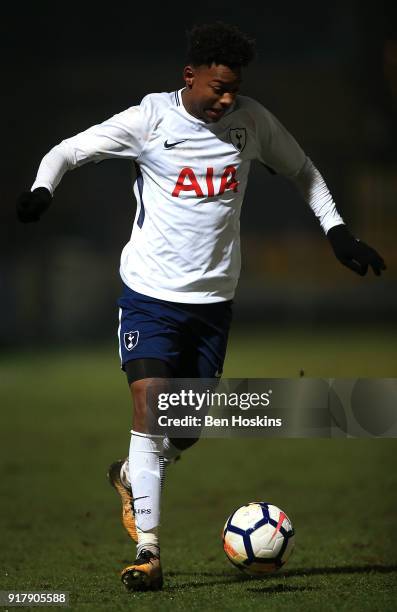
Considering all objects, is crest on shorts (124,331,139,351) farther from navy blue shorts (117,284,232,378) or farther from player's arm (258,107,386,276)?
player's arm (258,107,386,276)

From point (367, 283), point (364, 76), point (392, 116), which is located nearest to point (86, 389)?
point (392, 116)

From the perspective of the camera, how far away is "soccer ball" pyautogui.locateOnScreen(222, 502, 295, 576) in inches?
175

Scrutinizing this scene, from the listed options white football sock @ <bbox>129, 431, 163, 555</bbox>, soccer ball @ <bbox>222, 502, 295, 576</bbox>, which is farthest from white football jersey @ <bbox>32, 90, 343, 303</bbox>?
soccer ball @ <bbox>222, 502, 295, 576</bbox>

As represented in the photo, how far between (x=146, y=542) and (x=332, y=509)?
107 inches

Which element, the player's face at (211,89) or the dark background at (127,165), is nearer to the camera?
the player's face at (211,89)

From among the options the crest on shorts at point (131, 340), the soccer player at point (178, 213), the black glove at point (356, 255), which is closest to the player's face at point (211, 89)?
the soccer player at point (178, 213)

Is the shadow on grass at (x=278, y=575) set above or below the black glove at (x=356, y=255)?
below

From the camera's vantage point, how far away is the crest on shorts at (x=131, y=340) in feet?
14.8

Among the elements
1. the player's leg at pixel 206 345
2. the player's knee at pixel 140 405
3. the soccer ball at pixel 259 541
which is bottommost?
the soccer ball at pixel 259 541

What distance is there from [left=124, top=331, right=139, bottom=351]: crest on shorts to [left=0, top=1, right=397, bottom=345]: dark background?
12318 millimetres

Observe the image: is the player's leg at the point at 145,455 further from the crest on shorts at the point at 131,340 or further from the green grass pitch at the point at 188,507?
the green grass pitch at the point at 188,507

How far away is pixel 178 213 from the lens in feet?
14.6

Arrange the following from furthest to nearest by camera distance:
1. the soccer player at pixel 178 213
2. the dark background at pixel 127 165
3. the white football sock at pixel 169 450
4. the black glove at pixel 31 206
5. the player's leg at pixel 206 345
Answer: the dark background at pixel 127 165
the white football sock at pixel 169 450
the player's leg at pixel 206 345
the soccer player at pixel 178 213
the black glove at pixel 31 206

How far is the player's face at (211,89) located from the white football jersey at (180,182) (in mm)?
67
